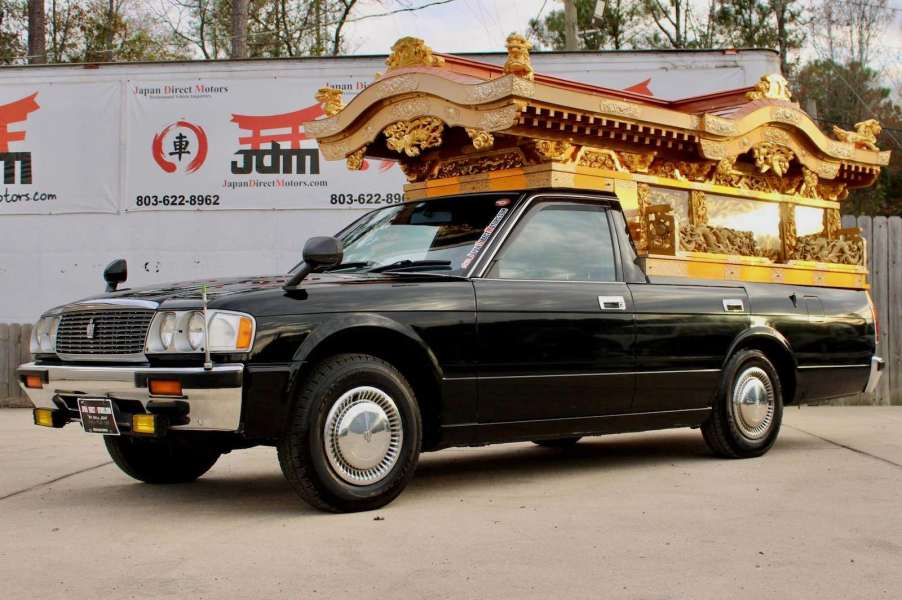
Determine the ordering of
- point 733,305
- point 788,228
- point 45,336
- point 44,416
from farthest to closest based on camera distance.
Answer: point 788,228 → point 733,305 → point 45,336 → point 44,416

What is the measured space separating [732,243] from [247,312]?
4.43m

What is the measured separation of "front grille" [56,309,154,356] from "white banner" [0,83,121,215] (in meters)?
8.38

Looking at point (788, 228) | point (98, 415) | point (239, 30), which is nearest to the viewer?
point (98, 415)

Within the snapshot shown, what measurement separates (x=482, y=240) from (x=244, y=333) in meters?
1.75

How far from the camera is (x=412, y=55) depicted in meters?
7.54

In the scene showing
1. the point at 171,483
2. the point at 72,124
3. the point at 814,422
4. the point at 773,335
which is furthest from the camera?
the point at 72,124

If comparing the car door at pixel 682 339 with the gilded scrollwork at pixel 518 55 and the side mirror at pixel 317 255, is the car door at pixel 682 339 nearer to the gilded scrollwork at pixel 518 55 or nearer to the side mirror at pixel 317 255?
the gilded scrollwork at pixel 518 55

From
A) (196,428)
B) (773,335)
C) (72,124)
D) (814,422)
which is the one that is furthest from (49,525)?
(72,124)

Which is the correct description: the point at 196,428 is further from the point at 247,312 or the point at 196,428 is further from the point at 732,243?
the point at 732,243

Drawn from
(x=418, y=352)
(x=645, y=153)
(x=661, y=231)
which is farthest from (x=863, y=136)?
(x=418, y=352)

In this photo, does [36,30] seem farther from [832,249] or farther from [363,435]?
[363,435]

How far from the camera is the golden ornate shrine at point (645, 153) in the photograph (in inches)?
280

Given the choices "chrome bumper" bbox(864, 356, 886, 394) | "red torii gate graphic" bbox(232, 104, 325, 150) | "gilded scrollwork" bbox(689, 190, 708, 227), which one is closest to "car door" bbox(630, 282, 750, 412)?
"gilded scrollwork" bbox(689, 190, 708, 227)

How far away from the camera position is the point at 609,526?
5270mm
